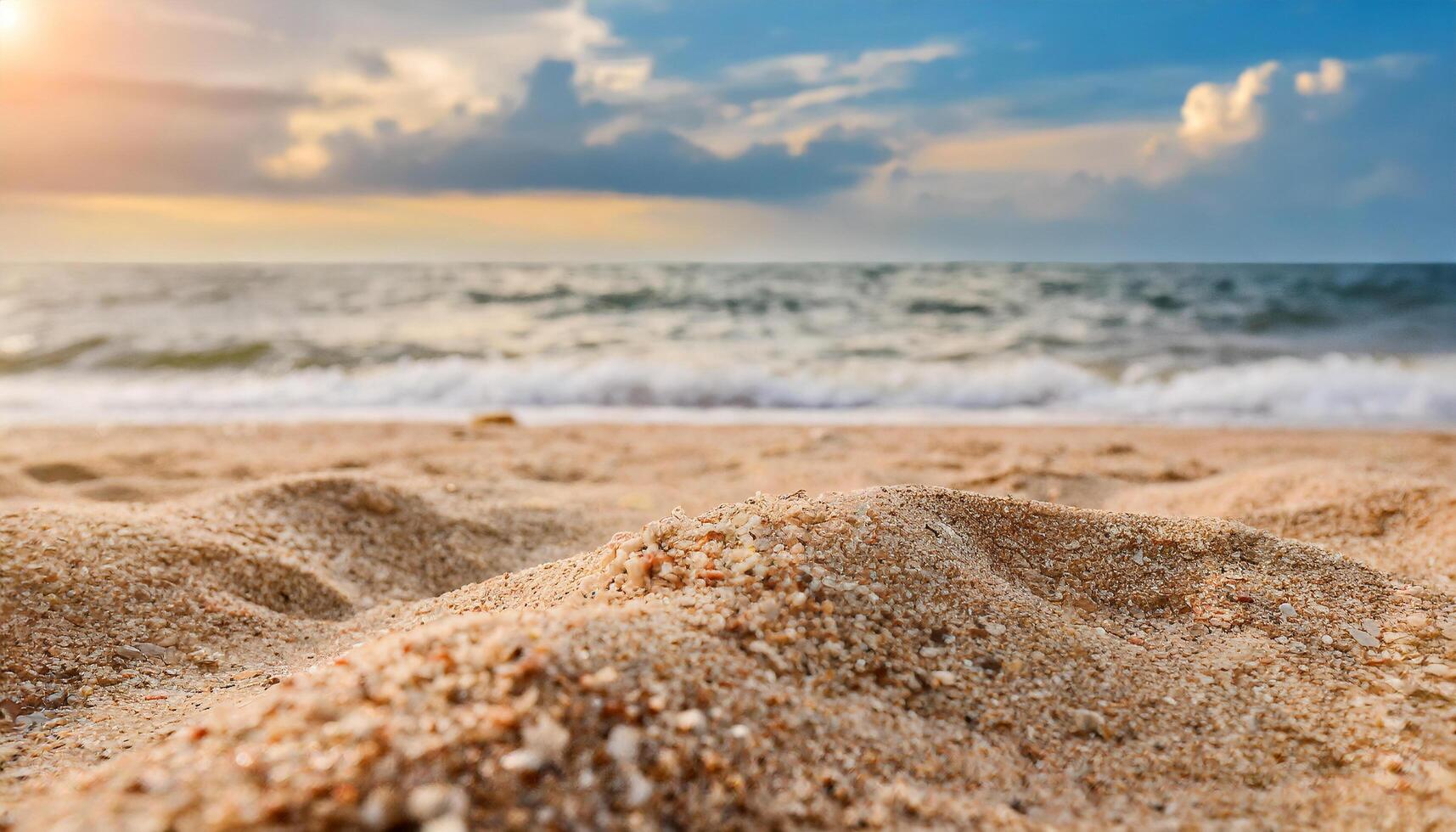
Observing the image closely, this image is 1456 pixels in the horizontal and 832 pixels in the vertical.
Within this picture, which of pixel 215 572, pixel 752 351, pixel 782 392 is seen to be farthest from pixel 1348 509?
pixel 752 351

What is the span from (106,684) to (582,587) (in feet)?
3.84

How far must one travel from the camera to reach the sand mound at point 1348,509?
2754mm

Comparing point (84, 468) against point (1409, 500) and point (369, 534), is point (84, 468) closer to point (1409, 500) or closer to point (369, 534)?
point (369, 534)

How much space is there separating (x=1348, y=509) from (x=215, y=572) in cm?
387

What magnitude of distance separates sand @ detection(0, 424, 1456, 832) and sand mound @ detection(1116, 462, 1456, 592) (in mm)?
18

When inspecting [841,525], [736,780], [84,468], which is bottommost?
[84,468]

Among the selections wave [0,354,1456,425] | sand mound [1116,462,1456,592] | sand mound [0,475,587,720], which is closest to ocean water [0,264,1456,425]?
wave [0,354,1456,425]

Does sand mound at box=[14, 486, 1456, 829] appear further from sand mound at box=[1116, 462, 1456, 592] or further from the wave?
the wave

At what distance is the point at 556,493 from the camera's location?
4.01m

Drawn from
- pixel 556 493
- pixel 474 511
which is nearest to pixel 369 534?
pixel 474 511

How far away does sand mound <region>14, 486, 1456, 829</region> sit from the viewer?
1.09m

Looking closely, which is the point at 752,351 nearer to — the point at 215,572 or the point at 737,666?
the point at 215,572

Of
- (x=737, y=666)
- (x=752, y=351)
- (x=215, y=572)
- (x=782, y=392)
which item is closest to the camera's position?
(x=737, y=666)

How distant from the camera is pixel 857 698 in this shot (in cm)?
143
